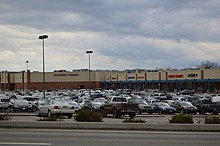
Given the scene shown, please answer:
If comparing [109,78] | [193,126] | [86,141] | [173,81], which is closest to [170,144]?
[86,141]

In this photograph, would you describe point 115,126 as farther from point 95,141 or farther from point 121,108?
point 121,108

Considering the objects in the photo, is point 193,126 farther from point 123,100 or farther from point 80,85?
point 80,85

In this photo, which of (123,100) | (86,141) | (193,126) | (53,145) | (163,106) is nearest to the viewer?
(53,145)

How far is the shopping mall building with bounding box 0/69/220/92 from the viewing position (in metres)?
113

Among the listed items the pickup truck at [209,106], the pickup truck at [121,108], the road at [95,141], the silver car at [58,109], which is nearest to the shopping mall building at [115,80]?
the pickup truck at [209,106]

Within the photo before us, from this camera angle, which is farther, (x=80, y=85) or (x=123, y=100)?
(x=80, y=85)

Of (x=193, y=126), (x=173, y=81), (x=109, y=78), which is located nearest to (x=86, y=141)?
(x=193, y=126)

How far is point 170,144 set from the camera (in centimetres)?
1403

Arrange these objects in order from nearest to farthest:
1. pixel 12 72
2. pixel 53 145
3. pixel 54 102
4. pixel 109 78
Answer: pixel 53 145 → pixel 54 102 → pixel 109 78 → pixel 12 72

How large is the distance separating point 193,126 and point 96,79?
5068 inches

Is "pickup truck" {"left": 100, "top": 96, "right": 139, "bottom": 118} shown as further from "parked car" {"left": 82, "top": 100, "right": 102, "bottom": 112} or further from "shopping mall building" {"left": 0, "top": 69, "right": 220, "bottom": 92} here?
"shopping mall building" {"left": 0, "top": 69, "right": 220, "bottom": 92}

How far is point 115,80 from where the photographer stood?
144 m

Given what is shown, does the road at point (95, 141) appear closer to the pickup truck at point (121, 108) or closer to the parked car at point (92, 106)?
the pickup truck at point (121, 108)

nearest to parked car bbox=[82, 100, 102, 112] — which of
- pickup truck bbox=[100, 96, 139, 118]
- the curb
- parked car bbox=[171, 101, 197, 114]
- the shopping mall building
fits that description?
pickup truck bbox=[100, 96, 139, 118]
